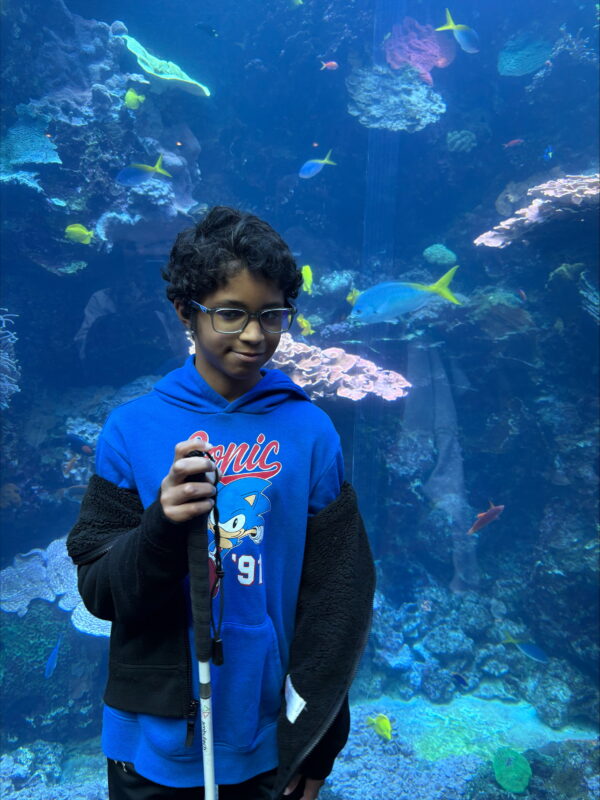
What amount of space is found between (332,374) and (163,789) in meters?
5.10

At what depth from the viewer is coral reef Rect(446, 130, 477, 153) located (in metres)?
9.23

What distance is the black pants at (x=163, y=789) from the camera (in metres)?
1.03

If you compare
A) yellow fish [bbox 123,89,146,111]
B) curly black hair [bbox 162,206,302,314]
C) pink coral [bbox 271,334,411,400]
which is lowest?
curly black hair [bbox 162,206,302,314]

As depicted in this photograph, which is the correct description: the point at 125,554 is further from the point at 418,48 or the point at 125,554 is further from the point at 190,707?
the point at 418,48

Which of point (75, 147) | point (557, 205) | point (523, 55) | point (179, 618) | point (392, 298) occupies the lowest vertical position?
point (179, 618)

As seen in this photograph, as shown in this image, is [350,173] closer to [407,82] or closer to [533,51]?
[407,82]

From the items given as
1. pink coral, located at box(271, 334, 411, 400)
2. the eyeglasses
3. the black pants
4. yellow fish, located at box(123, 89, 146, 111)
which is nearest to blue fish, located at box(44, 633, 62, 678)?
pink coral, located at box(271, 334, 411, 400)

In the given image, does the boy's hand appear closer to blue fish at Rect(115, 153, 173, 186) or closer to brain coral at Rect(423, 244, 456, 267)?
blue fish at Rect(115, 153, 173, 186)

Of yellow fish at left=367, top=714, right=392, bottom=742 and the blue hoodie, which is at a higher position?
the blue hoodie

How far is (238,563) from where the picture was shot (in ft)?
3.41

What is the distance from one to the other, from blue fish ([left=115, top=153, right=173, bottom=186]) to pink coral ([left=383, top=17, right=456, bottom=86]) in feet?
20.2

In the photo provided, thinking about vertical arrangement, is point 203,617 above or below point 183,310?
below

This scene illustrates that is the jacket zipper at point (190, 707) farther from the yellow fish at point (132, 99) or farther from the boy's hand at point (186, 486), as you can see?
the yellow fish at point (132, 99)

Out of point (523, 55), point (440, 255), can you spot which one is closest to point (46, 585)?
point (440, 255)
